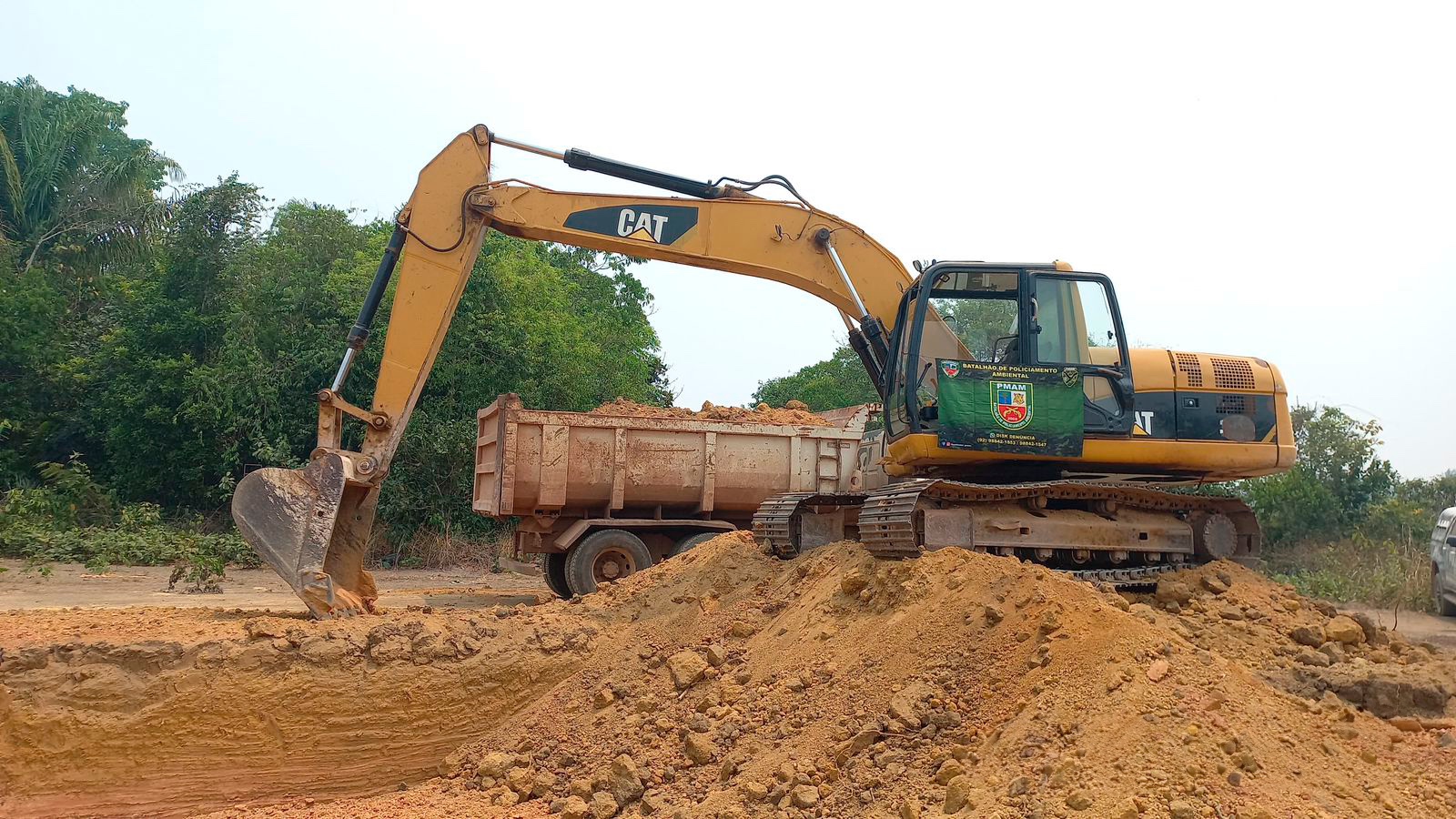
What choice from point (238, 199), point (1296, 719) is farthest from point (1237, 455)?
point (238, 199)

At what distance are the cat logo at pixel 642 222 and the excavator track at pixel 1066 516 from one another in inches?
94.3

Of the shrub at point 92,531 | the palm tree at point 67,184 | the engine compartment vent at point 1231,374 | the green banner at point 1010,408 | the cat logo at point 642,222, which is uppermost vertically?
the palm tree at point 67,184

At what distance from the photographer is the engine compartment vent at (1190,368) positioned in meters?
7.46

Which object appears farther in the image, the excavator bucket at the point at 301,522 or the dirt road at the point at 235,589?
the dirt road at the point at 235,589

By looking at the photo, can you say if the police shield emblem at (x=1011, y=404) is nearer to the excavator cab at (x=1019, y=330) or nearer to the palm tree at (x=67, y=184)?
the excavator cab at (x=1019, y=330)

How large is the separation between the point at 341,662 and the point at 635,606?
213 centimetres

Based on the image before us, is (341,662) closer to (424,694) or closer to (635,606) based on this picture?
(424,694)

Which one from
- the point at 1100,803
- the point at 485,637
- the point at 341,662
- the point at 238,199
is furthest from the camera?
the point at 238,199

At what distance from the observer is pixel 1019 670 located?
Answer: 4.98 m

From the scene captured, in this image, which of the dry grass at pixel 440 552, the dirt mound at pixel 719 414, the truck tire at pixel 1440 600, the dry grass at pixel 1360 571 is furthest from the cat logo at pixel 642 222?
the truck tire at pixel 1440 600

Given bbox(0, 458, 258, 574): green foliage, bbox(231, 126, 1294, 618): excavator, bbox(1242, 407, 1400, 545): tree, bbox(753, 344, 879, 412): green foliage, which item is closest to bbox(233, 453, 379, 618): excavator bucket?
bbox(231, 126, 1294, 618): excavator

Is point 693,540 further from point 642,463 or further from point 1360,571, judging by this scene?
point 1360,571

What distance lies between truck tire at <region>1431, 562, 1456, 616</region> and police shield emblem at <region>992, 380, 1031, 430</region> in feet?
28.8

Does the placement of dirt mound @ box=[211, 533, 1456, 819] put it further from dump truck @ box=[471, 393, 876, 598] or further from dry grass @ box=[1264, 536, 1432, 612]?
dry grass @ box=[1264, 536, 1432, 612]
